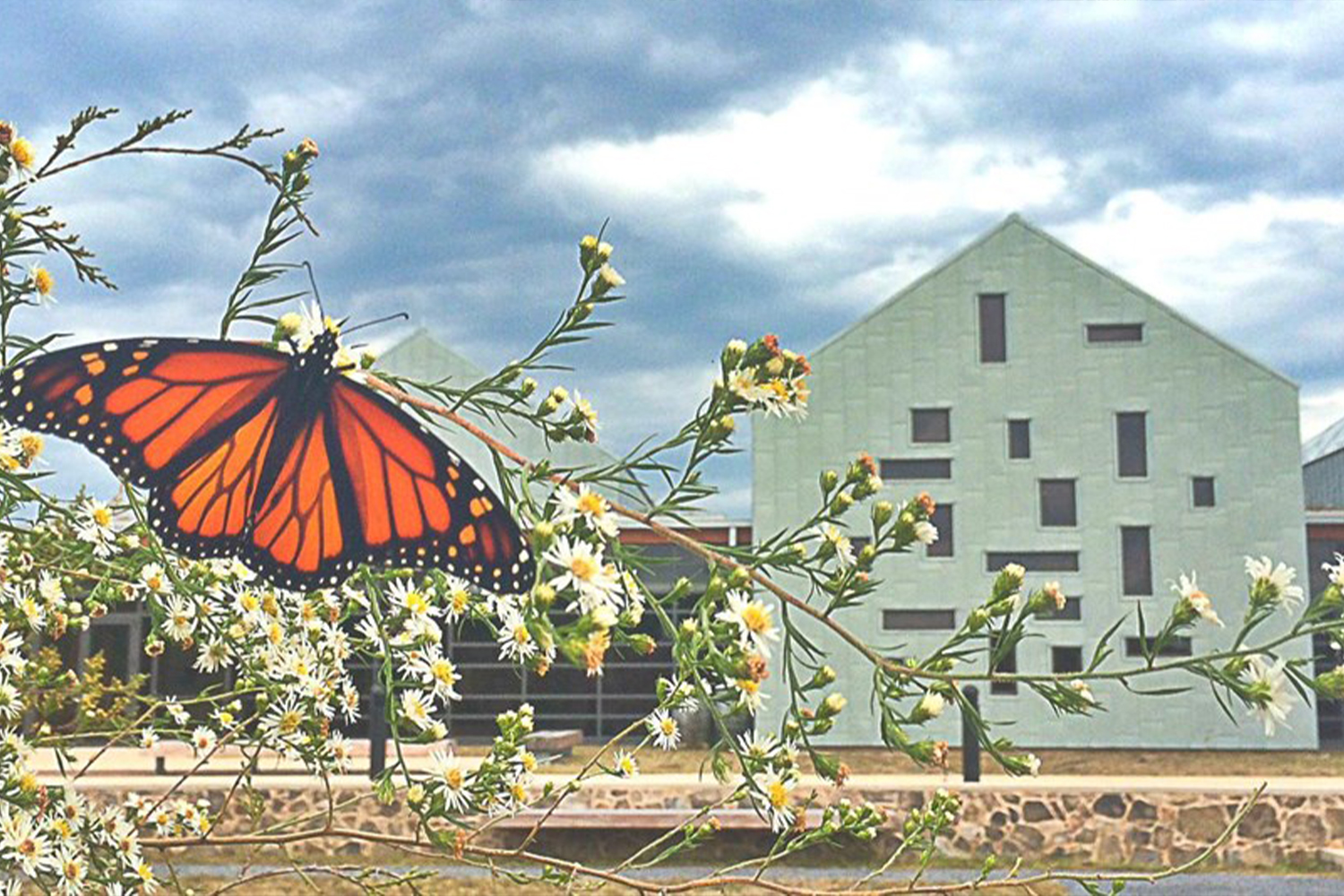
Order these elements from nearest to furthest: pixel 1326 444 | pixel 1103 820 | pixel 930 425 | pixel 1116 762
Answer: pixel 1103 820
pixel 1116 762
pixel 930 425
pixel 1326 444

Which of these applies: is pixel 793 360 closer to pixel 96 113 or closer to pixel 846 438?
pixel 96 113

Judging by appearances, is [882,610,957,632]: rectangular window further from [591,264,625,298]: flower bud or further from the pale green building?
[591,264,625,298]: flower bud

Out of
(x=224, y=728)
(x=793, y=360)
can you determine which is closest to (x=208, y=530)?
(x=793, y=360)

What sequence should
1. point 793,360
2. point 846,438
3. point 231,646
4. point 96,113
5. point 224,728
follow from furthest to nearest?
point 846,438 < point 224,728 < point 231,646 < point 96,113 < point 793,360

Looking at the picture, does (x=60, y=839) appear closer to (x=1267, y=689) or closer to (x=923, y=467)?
(x=1267, y=689)

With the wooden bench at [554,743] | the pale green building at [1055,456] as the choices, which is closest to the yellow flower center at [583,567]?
the wooden bench at [554,743]

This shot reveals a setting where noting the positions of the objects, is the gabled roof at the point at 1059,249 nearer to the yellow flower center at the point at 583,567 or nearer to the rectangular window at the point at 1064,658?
the rectangular window at the point at 1064,658

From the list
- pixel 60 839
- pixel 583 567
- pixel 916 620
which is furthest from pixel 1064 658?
pixel 583 567
